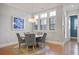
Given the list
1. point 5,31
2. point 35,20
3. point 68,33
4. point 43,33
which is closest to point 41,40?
point 43,33

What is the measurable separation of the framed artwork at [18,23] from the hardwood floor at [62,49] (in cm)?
67

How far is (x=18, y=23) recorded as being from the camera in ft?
11.8

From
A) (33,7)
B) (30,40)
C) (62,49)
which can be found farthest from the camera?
(30,40)

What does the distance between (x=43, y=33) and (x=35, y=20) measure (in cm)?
54

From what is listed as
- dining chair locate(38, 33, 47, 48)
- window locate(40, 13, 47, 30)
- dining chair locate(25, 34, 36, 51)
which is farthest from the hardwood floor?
window locate(40, 13, 47, 30)

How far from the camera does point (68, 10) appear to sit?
349 centimetres

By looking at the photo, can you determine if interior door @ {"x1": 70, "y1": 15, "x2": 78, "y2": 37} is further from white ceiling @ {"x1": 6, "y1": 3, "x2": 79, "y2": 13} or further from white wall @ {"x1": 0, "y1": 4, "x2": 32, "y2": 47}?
white wall @ {"x1": 0, "y1": 4, "x2": 32, "y2": 47}

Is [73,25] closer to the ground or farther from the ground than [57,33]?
farther from the ground

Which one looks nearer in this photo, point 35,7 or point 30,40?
point 35,7

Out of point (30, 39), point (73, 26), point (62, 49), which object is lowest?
point (62, 49)

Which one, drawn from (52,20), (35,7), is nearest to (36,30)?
(52,20)

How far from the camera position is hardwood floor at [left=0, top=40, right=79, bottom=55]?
3.29m

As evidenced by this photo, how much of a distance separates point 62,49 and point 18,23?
1.78 meters

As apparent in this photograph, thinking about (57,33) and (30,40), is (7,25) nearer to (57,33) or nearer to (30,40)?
(30,40)
